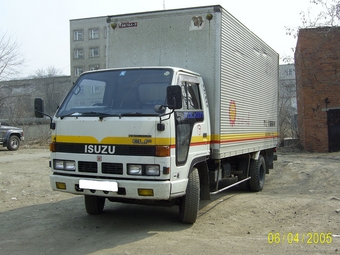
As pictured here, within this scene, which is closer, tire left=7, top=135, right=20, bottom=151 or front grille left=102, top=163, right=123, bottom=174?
front grille left=102, top=163, right=123, bottom=174

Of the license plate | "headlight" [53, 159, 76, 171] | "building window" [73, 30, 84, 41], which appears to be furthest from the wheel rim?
"building window" [73, 30, 84, 41]

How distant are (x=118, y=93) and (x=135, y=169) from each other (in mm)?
1243

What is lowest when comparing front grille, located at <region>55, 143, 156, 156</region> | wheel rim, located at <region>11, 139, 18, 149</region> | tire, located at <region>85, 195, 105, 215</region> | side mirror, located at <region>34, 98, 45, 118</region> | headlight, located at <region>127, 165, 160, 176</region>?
tire, located at <region>85, 195, 105, 215</region>

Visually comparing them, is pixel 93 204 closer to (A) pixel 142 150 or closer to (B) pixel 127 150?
(B) pixel 127 150

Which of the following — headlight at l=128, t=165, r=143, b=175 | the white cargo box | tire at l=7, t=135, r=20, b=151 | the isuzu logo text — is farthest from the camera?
tire at l=7, t=135, r=20, b=151

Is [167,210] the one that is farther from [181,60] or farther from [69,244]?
[181,60]

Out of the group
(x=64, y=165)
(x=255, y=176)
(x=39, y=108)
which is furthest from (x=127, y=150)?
(x=255, y=176)

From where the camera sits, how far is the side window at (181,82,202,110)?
5805 mm

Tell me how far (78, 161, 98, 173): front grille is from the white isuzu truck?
0.01 meters

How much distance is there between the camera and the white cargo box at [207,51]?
258 inches

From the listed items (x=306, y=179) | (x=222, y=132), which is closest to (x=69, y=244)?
(x=222, y=132)

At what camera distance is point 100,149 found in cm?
527

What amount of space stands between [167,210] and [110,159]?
91.9 inches

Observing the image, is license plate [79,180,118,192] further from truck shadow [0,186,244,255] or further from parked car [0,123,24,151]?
parked car [0,123,24,151]
